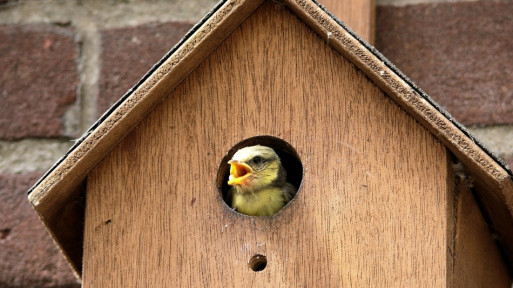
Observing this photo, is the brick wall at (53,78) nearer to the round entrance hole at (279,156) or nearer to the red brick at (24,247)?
the red brick at (24,247)

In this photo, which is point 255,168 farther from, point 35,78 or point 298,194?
point 35,78

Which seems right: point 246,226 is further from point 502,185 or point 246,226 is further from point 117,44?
point 117,44

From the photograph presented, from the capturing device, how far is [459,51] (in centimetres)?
213

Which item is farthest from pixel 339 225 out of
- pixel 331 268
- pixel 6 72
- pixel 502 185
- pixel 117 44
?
pixel 6 72

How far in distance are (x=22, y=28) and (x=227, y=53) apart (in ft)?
2.46

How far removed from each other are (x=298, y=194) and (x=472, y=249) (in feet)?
1.06

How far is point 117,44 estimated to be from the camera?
221cm

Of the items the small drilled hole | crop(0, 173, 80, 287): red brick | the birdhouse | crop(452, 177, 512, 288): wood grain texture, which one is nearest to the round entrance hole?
the birdhouse

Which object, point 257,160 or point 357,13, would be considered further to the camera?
point 357,13

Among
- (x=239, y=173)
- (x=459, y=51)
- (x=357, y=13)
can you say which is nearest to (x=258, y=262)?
(x=239, y=173)

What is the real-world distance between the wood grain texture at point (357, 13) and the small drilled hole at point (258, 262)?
2.01ft

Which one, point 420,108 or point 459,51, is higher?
point 459,51

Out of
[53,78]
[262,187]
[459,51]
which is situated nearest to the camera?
[262,187]

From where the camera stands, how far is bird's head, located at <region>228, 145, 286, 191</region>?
181 cm
